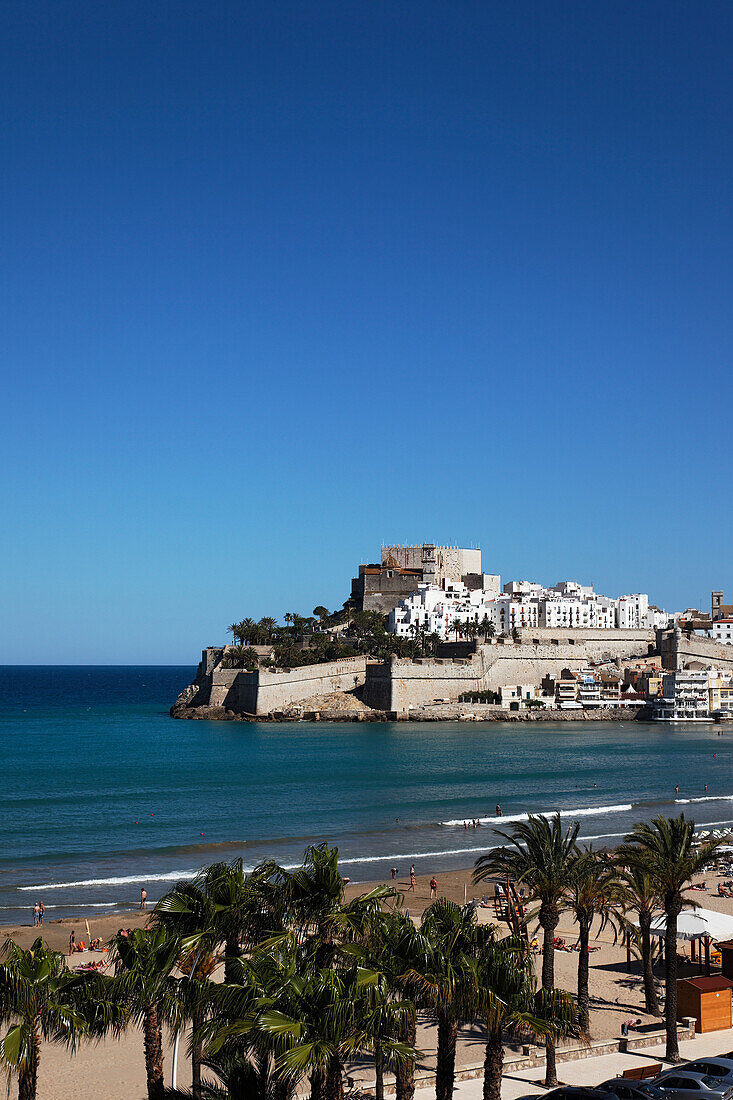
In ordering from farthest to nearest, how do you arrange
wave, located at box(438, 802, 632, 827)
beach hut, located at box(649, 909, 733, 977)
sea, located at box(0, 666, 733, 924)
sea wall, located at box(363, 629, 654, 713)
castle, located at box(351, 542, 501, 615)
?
castle, located at box(351, 542, 501, 615)
sea wall, located at box(363, 629, 654, 713)
wave, located at box(438, 802, 632, 827)
sea, located at box(0, 666, 733, 924)
beach hut, located at box(649, 909, 733, 977)

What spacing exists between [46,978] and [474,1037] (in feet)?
21.8

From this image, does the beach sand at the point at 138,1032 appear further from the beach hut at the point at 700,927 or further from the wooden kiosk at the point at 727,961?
the wooden kiosk at the point at 727,961

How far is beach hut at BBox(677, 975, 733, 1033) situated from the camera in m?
12.6

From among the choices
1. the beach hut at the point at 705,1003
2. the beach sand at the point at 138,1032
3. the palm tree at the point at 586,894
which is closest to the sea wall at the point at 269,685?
the beach sand at the point at 138,1032

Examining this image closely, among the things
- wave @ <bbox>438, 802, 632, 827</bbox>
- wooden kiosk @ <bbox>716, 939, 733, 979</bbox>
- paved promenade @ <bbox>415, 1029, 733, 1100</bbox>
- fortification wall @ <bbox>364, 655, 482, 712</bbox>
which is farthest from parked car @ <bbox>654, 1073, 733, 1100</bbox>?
fortification wall @ <bbox>364, 655, 482, 712</bbox>

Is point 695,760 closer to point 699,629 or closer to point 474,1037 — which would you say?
point 474,1037

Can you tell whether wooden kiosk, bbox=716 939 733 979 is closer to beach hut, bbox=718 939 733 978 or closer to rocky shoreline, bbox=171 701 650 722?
beach hut, bbox=718 939 733 978

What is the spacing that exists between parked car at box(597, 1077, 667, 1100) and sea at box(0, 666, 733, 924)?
14.0 meters

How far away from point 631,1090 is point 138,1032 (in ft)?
23.7

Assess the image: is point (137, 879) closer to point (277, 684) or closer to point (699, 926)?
point (699, 926)

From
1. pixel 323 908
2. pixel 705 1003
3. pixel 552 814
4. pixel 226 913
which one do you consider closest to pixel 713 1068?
pixel 705 1003

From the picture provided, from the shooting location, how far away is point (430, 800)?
36125 millimetres

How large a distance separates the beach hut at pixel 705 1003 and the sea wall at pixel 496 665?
55347 mm

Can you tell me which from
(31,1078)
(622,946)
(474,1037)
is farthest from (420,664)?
(31,1078)
